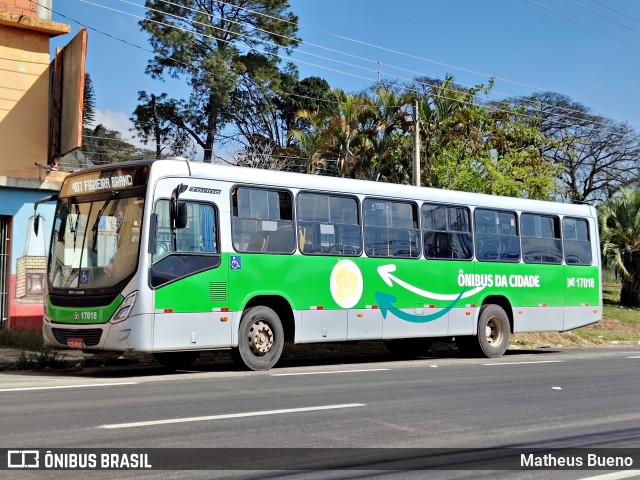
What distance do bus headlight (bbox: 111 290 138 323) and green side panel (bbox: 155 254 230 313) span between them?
0.35 meters

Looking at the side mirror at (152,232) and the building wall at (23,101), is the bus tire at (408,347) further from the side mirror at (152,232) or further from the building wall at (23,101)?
the building wall at (23,101)

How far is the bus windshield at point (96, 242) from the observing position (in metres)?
12.4

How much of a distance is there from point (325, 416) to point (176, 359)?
6.45m

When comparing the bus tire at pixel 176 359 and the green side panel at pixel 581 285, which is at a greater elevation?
the green side panel at pixel 581 285

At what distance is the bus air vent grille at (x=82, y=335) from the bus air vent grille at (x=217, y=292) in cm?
181

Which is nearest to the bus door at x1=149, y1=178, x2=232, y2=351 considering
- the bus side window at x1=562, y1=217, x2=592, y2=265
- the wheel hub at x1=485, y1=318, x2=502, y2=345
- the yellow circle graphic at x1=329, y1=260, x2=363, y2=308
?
the yellow circle graphic at x1=329, y1=260, x2=363, y2=308

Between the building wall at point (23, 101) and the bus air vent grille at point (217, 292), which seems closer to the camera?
the bus air vent grille at point (217, 292)

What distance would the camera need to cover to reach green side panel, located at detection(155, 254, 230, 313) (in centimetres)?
1237

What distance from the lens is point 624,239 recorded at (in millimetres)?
33500

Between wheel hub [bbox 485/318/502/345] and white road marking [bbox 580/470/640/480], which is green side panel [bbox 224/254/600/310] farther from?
white road marking [bbox 580/470/640/480]

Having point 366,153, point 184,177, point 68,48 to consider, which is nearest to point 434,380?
point 184,177

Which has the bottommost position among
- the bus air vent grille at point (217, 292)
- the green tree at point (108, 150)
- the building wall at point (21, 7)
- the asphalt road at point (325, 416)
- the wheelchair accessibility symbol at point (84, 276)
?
the asphalt road at point (325, 416)

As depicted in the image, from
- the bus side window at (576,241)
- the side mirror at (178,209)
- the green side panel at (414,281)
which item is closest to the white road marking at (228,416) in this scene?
the side mirror at (178,209)

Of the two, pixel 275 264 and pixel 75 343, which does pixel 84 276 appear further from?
pixel 275 264
